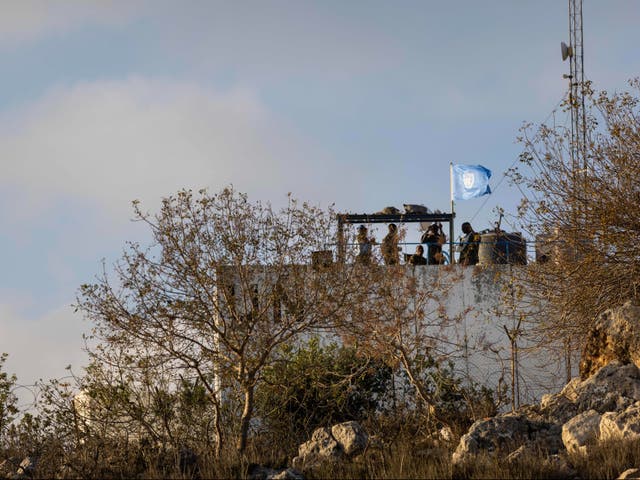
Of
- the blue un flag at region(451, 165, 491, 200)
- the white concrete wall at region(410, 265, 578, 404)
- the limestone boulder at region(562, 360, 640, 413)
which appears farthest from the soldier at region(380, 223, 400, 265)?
the blue un flag at region(451, 165, 491, 200)

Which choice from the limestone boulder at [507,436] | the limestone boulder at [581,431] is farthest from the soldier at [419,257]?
the limestone boulder at [581,431]

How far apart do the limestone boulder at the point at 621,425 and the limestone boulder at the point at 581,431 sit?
13 centimetres

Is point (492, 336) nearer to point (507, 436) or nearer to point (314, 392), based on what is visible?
point (314, 392)

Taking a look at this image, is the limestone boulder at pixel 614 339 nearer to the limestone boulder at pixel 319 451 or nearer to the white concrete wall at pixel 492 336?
the white concrete wall at pixel 492 336

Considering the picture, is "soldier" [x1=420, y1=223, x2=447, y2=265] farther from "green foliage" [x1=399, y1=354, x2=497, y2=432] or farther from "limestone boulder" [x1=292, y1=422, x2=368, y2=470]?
"limestone boulder" [x1=292, y1=422, x2=368, y2=470]

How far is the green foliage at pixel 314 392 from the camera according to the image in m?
17.1

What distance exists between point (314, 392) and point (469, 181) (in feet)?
31.2

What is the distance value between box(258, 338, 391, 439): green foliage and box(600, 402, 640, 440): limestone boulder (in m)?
5.04

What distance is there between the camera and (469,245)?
73.8 ft

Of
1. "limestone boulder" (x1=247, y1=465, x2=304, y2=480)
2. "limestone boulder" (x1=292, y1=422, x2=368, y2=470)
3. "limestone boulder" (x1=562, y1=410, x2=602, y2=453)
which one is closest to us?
"limestone boulder" (x1=247, y1=465, x2=304, y2=480)

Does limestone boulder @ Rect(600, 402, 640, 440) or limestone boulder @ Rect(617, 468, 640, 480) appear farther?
limestone boulder @ Rect(600, 402, 640, 440)

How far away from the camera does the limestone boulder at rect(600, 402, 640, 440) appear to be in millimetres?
12172

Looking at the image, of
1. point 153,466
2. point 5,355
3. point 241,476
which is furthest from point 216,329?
point 5,355

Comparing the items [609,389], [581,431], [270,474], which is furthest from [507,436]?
[270,474]
